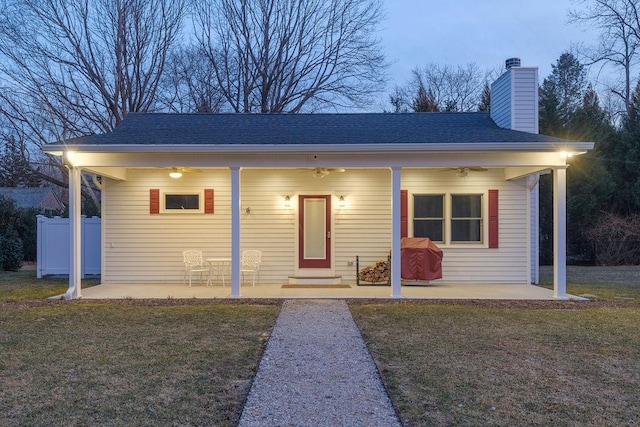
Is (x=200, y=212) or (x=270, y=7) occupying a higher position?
(x=270, y=7)

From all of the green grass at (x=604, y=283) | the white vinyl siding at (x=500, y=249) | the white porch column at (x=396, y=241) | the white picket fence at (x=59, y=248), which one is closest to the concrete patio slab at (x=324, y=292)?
the white porch column at (x=396, y=241)

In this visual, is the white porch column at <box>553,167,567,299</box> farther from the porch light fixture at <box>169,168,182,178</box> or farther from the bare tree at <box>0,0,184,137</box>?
the bare tree at <box>0,0,184,137</box>

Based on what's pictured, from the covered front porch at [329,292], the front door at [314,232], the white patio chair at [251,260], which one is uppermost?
the front door at [314,232]

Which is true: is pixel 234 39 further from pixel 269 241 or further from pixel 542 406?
Result: pixel 542 406

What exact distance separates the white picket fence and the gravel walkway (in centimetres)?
666

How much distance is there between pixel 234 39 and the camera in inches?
829

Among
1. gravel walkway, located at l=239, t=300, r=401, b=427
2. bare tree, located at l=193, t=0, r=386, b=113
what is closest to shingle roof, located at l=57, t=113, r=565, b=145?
gravel walkway, located at l=239, t=300, r=401, b=427

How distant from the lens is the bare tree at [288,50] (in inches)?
818

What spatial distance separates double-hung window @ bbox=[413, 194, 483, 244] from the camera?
10.6 metres

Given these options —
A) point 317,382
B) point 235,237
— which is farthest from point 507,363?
point 235,237

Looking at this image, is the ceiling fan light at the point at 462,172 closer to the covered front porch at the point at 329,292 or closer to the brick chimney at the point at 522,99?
the brick chimney at the point at 522,99

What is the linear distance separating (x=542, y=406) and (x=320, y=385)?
1698mm

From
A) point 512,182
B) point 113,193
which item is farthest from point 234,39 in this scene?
point 512,182

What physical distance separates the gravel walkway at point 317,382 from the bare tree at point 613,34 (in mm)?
21416
